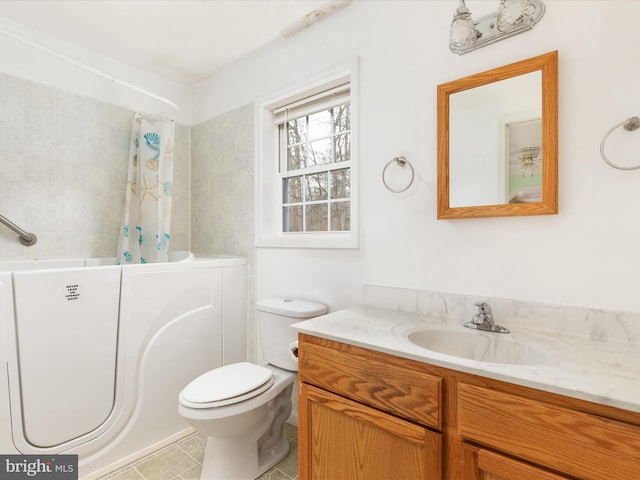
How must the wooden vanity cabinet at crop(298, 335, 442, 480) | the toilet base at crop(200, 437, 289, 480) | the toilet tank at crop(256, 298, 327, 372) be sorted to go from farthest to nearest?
the toilet tank at crop(256, 298, 327, 372)
the toilet base at crop(200, 437, 289, 480)
the wooden vanity cabinet at crop(298, 335, 442, 480)

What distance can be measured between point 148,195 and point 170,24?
1.06 meters

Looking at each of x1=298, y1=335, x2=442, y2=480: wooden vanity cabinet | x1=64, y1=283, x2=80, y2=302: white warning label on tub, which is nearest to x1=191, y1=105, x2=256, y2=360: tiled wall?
x1=64, y1=283, x2=80, y2=302: white warning label on tub

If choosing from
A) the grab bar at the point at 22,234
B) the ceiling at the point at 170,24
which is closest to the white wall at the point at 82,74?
the ceiling at the point at 170,24

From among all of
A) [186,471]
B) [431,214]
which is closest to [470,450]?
[431,214]

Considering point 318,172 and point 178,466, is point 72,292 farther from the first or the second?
point 318,172

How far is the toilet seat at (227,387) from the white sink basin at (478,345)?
2.45 feet

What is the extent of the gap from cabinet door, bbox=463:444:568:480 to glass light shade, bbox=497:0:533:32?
4.57 ft

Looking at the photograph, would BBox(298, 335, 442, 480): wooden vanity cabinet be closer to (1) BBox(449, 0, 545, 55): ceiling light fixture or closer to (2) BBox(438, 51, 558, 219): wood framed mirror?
(2) BBox(438, 51, 558, 219): wood framed mirror

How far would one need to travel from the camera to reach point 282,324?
1.76 m

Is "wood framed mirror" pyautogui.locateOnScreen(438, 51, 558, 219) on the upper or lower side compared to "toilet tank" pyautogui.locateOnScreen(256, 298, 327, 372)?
upper

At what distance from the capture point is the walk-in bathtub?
1401mm

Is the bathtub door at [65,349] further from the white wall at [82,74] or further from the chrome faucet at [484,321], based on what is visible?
the chrome faucet at [484,321]

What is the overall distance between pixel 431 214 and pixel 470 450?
90 centimetres

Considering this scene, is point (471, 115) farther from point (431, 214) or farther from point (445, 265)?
point (445, 265)
